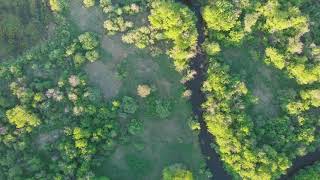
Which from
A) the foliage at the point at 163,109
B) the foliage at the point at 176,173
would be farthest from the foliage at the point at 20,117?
the foliage at the point at 176,173

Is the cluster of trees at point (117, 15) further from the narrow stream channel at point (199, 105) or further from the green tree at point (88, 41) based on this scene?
the narrow stream channel at point (199, 105)

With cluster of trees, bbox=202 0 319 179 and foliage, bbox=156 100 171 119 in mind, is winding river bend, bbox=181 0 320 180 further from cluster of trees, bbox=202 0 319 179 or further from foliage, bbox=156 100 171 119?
foliage, bbox=156 100 171 119

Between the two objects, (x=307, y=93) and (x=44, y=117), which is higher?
(x=307, y=93)

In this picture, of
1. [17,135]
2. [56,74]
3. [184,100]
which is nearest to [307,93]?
[184,100]

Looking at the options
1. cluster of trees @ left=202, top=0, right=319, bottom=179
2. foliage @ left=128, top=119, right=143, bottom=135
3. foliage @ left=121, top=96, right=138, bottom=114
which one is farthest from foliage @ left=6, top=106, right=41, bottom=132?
cluster of trees @ left=202, top=0, right=319, bottom=179

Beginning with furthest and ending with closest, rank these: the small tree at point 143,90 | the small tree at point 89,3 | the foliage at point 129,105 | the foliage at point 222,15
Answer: the small tree at point 89,3, the foliage at point 222,15, the small tree at point 143,90, the foliage at point 129,105

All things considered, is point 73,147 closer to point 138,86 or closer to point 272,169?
point 138,86
